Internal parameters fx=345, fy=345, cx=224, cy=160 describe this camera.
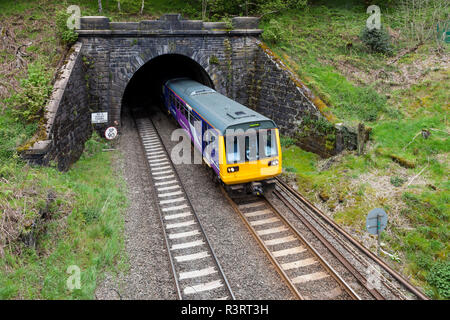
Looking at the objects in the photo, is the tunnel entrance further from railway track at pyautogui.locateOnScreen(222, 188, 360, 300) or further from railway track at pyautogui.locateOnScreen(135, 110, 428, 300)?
railway track at pyautogui.locateOnScreen(222, 188, 360, 300)

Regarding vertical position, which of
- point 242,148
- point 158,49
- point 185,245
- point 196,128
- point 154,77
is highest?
point 158,49

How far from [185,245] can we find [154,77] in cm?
2036

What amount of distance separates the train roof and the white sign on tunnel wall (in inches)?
148

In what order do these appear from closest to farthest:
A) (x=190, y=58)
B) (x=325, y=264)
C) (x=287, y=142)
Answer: (x=325, y=264)
(x=287, y=142)
(x=190, y=58)

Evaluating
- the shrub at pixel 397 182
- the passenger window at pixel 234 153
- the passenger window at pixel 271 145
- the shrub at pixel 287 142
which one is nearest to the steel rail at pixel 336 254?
the passenger window at pixel 271 145

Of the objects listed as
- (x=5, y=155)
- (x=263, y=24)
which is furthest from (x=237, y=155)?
(x=263, y=24)

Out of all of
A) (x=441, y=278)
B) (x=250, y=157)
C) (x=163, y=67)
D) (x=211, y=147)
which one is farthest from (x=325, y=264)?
(x=163, y=67)

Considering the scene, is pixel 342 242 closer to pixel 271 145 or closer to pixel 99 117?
pixel 271 145

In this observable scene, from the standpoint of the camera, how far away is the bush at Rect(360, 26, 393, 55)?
17.8 m

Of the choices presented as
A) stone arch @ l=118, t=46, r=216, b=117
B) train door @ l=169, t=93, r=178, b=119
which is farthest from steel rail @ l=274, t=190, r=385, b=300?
stone arch @ l=118, t=46, r=216, b=117

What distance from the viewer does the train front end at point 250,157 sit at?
10.8 meters

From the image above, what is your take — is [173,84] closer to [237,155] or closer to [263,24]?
[263,24]

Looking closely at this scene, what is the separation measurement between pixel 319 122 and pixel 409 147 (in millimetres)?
3640

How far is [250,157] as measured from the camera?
10969 millimetres
